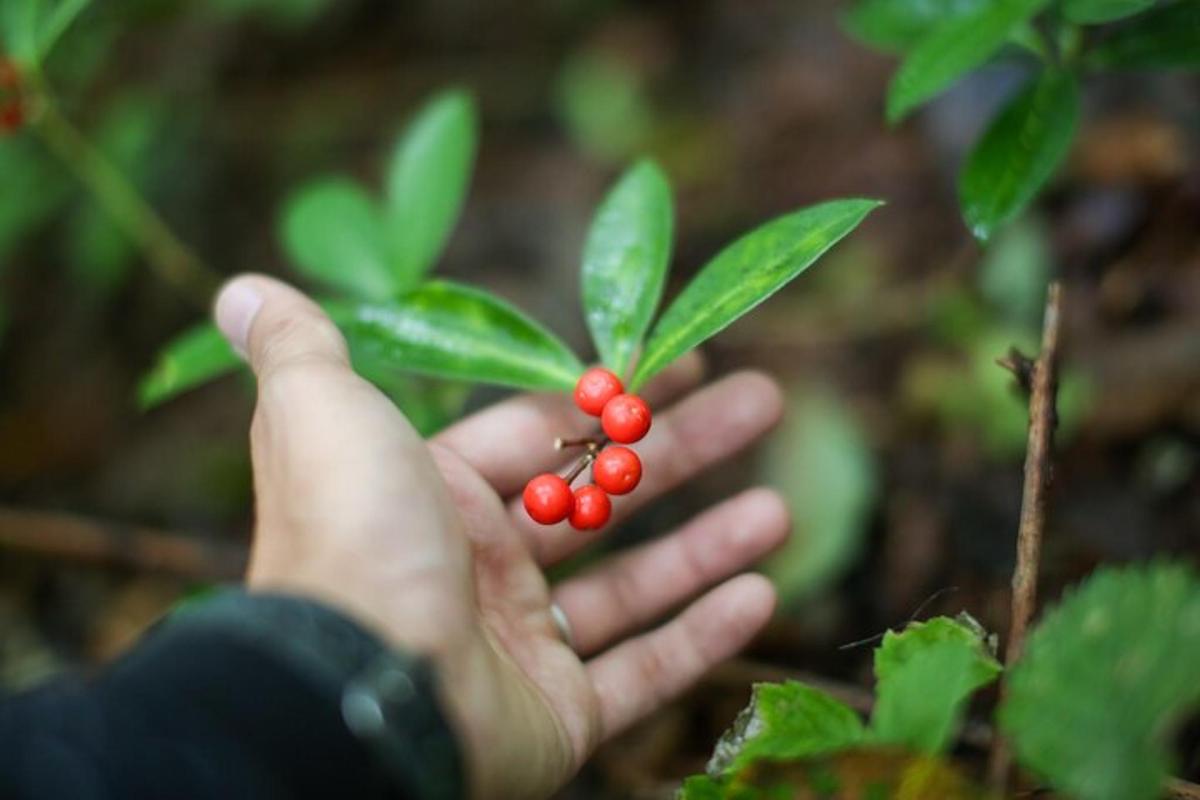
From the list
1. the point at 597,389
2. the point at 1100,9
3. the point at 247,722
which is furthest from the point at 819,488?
the point at 247,722

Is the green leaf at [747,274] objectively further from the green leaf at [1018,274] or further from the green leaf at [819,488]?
the green leaf at [1018,274]

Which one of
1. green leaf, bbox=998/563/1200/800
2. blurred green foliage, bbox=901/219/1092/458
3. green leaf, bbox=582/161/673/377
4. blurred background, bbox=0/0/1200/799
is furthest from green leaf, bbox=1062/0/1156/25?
blurred green foliage, bbox=901/219/1092/458

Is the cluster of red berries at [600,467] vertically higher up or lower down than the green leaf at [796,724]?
higher up

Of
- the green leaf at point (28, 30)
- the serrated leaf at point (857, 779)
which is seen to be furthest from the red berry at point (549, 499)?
the green leaf at point (28, 30)

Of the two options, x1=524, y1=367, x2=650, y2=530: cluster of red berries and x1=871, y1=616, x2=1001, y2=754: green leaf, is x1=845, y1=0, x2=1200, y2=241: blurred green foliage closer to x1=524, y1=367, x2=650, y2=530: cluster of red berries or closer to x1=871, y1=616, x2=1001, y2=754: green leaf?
x1=524, y1=367, x2=650, y2=530: cluster of red berries

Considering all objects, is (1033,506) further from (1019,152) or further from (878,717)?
(1019,152)
